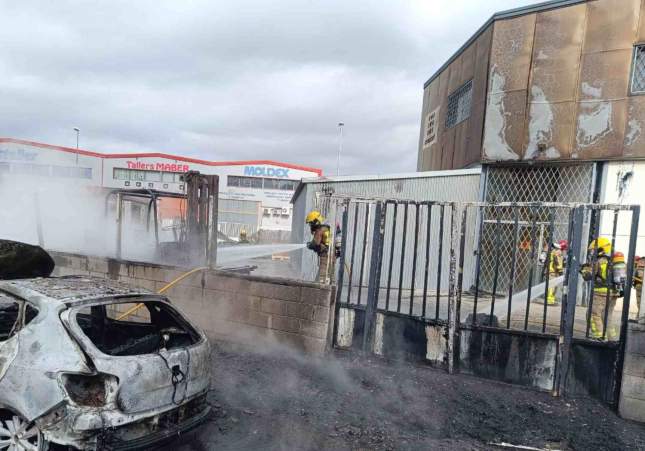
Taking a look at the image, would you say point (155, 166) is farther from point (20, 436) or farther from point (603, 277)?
point (20, 436)

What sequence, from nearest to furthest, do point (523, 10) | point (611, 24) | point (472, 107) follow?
point (611, 24) → point (523, 10) → point (472, 107)

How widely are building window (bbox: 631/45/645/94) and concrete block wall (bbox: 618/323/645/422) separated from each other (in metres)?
6.05

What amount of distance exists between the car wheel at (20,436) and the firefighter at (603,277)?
5.09m

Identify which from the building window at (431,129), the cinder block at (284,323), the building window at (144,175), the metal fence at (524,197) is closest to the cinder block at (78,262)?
the cinder block at (284,323)

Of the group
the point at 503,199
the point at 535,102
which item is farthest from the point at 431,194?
the point at 535,102

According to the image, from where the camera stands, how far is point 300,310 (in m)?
5.56

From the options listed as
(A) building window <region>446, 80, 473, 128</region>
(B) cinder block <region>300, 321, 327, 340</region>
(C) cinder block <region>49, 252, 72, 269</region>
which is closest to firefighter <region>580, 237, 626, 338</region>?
(B) cinder block <region>300, 321, 327, 340</region>

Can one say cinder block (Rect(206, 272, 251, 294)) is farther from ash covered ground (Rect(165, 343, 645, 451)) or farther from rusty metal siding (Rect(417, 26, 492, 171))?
rusty metal siding (Rect(417, 26, 492, 171))

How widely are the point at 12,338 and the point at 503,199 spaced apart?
9278 mm

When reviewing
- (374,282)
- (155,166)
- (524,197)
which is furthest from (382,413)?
(155,166)

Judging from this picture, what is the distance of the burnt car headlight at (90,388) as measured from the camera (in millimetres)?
2639

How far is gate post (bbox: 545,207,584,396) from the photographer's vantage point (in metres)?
4.50

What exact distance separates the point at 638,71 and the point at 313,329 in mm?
7957

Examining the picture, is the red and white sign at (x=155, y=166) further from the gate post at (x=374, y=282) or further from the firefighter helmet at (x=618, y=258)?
the firefighter helmet at (x=618, y=258)
